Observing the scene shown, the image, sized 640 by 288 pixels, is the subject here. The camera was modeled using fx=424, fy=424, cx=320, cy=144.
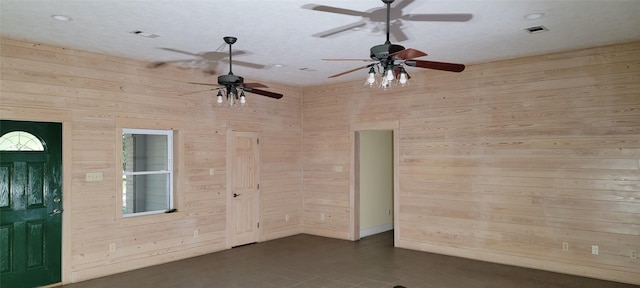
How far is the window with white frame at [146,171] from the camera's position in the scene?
236 inches

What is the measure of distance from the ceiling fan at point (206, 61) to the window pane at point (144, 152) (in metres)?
1.07

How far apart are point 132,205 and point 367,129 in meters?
3.99

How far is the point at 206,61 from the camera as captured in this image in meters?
6.09

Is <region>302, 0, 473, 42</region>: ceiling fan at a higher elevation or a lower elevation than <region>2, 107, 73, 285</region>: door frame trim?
higher

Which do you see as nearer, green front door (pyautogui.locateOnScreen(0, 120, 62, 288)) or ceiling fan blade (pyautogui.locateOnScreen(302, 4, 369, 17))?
ceiling fan blade (pyautogui.locateOnScreen(302, 4, 369, 17))

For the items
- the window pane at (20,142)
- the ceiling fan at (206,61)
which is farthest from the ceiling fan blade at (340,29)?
the window pane at (20,142)

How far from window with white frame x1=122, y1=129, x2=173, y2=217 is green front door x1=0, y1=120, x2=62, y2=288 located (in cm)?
90

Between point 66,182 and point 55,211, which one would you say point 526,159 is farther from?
point 55,211

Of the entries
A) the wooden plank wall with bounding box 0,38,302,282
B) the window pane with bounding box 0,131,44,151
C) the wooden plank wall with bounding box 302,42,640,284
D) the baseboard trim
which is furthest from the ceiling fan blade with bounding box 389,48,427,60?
the baseboard trim

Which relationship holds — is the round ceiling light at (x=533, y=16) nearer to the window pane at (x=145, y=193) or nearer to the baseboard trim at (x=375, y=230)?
the baseboard trim at (x=375, y=230)

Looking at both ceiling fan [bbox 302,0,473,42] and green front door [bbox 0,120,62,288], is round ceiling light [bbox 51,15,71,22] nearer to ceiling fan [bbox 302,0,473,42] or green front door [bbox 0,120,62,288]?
green front door [bbox 0,120,62,288]

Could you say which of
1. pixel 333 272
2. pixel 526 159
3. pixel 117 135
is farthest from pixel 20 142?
pixel 526 159

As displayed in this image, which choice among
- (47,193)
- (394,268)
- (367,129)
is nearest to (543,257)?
(394,268)

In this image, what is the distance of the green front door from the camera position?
4.81 metres
